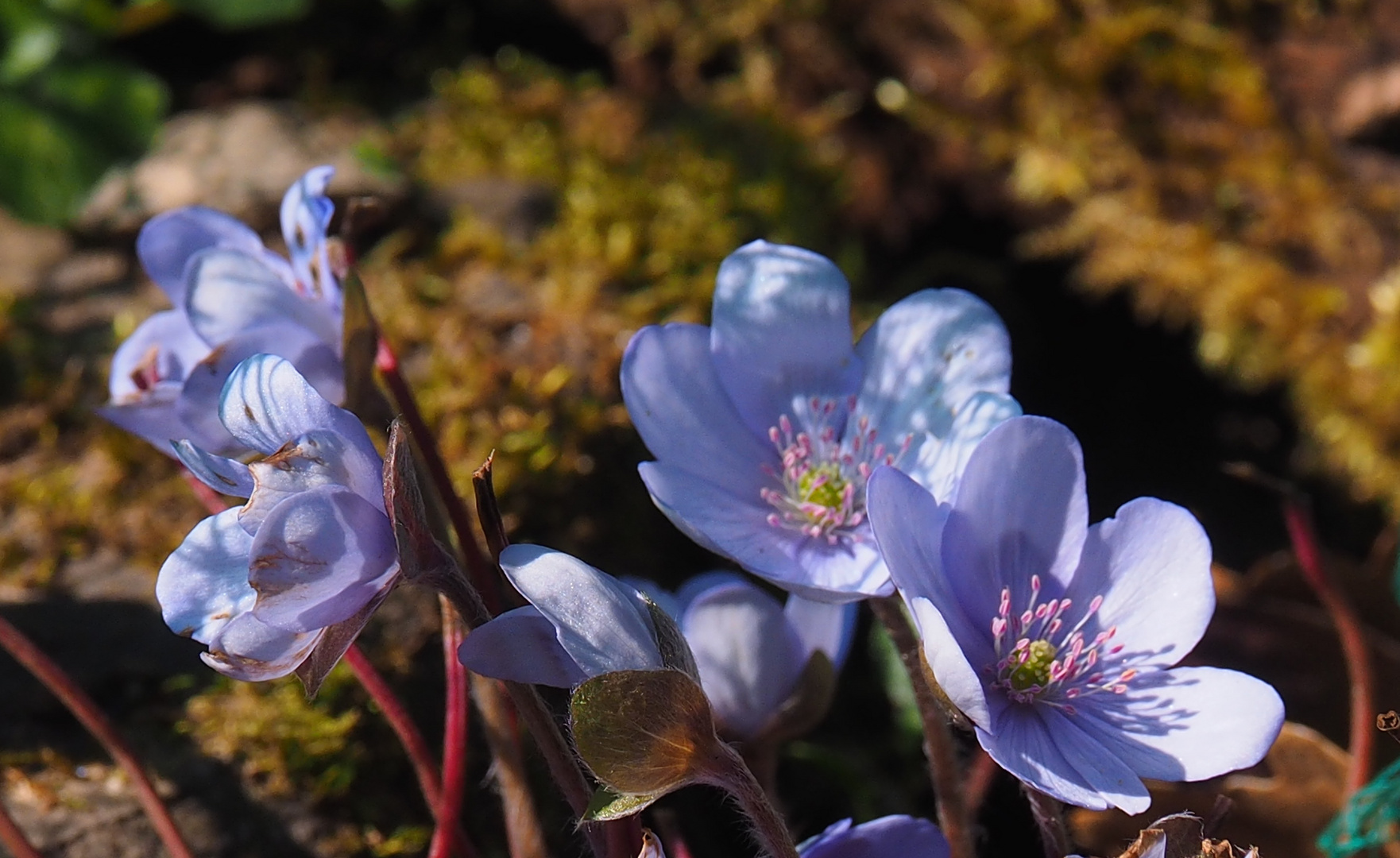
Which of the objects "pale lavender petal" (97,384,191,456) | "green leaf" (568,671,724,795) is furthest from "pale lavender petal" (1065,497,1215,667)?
"pale lavender petal" (97,384,191,456)

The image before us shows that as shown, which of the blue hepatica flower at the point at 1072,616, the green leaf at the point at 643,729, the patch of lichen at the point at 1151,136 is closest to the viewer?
the green leaf at the point at 643,729

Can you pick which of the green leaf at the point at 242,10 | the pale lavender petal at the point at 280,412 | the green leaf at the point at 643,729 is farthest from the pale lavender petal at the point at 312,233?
the green leaf at the point at 242,10

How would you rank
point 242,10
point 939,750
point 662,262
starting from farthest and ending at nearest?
1. point 242,10
2. point 662,262
3. point 939,750

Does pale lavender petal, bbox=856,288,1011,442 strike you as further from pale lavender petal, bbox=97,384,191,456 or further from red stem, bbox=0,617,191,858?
red stem, bbox=0,617,191,858

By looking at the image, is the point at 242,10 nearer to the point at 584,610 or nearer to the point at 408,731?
the point at 408,731

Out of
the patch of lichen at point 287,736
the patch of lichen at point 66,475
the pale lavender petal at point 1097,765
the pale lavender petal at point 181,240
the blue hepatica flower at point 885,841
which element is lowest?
the patch of lichen at point 287,736

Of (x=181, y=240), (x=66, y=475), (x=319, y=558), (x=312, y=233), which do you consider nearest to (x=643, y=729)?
(x=319, y=558)

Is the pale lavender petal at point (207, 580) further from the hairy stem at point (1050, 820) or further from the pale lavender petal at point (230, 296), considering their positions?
the hairy stem at point (1050, 820)
